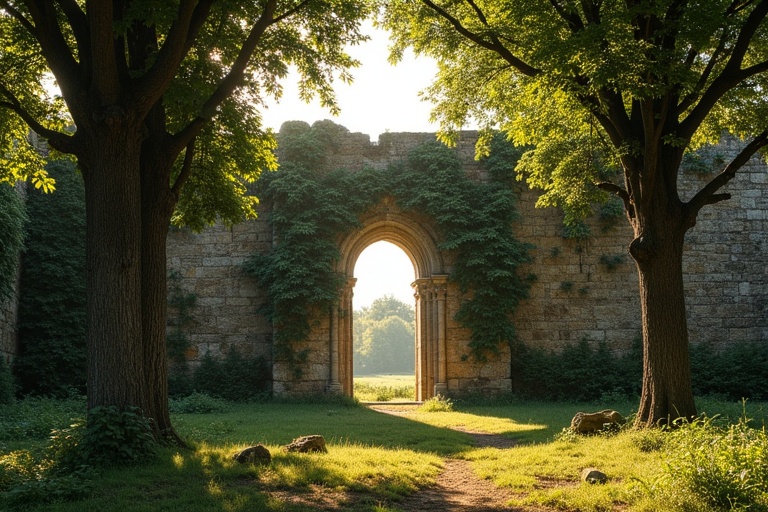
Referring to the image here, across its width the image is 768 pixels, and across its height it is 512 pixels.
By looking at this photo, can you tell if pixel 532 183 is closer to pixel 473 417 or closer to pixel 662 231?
pixel 662 231

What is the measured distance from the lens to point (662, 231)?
8625 millimetres

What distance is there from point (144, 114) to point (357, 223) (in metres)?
9.34

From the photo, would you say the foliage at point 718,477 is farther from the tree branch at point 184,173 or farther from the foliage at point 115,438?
the tree branch at point 184,173

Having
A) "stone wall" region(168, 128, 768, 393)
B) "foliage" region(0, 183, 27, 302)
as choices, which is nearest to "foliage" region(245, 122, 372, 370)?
"stone wall" region(168, 128, 768, 393)

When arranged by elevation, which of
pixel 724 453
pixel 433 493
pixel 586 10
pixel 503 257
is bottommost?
pixel 433 493

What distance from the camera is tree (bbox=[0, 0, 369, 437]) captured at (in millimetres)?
6875

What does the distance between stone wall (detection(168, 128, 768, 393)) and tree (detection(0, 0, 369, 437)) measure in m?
7.06

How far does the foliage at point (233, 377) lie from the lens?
1588cm

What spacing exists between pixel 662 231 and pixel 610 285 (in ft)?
27.3

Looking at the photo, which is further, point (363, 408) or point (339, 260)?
point (339, 260)

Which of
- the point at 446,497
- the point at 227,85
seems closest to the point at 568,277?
the point at 227,85

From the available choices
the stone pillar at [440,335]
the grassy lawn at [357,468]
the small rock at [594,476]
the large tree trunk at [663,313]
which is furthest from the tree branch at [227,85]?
the stone pillar at [440,335]

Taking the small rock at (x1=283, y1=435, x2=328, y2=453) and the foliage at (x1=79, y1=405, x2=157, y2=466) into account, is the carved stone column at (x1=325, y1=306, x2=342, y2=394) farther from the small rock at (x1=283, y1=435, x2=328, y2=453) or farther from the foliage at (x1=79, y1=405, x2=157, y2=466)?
the foliage at (x1=79, y1=405, x2=157, y2=466)

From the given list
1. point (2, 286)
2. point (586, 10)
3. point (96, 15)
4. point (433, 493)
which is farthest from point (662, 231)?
point (2, 286)
